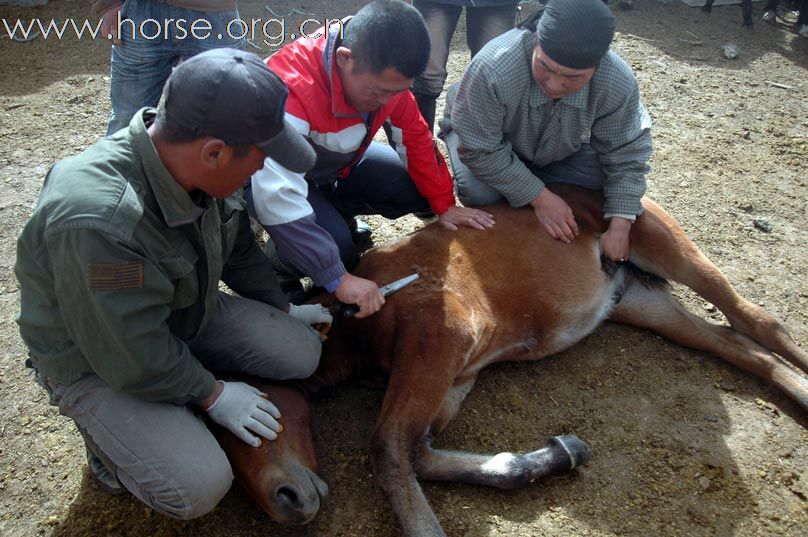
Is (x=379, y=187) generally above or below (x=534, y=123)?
below

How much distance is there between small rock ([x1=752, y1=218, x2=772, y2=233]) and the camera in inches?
171

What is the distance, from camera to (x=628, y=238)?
12.2 ft

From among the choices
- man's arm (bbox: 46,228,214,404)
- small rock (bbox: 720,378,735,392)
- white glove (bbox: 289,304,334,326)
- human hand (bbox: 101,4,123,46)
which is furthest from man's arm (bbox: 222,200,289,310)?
small rock (bbox: 720,378,735,392)

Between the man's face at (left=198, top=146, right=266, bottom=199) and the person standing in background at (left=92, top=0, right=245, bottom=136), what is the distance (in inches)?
61.2

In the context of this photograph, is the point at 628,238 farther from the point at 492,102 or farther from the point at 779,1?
the point at 779,1

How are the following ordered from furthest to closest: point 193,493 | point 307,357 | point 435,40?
point 435,40 → point 307,357 → point 193,493

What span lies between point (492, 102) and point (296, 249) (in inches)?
49.8

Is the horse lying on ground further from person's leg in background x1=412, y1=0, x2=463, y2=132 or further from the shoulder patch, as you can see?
person's leg in background x1=412, y1=0, x2=463, y2=132

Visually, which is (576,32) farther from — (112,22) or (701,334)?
(112,22)

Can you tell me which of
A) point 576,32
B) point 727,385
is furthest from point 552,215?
point 727,385

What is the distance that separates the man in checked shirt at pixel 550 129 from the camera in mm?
3283

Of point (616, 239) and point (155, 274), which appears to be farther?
point (616, 239)

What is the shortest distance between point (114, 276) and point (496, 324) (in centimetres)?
185

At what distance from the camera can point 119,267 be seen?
6.68 ft
